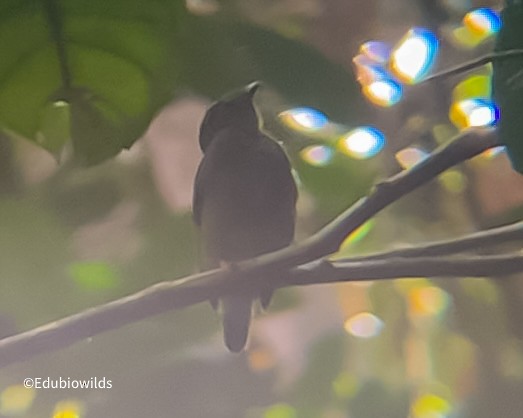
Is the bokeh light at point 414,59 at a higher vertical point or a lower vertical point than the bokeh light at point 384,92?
higher

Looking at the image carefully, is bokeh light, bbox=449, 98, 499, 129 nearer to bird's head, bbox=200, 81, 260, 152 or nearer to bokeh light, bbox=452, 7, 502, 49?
bokeh light, bbox=452, 7, 502, 49

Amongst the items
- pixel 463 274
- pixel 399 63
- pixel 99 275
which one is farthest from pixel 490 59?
pixel 99 275

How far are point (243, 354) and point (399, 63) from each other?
1.30ft

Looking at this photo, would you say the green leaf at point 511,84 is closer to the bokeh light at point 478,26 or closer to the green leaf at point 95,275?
the bokeh light at point 478,26

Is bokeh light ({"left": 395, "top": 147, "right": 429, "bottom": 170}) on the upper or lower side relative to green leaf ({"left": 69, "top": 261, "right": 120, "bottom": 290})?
upper

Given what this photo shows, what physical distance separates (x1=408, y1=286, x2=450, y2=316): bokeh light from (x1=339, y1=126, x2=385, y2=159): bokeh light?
0.17 m

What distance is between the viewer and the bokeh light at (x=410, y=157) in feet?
3.01

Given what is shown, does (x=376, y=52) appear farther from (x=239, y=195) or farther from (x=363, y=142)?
(x=239, y=195)

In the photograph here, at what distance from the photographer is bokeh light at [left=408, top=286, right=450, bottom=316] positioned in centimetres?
90

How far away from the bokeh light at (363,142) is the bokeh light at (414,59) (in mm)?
76

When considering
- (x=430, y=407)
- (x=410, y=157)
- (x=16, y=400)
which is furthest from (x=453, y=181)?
(x=16, y=400)

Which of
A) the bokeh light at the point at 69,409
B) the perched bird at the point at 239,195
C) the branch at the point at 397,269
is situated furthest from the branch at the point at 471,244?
the bokeh light at the point at 69,409

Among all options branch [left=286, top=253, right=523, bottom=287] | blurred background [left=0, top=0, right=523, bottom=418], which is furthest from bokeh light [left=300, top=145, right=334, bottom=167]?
branch [left=286, top=253, right=523, bottom=287]

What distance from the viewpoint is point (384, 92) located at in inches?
36.6
